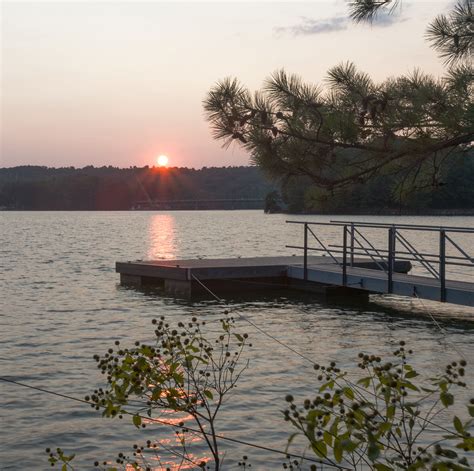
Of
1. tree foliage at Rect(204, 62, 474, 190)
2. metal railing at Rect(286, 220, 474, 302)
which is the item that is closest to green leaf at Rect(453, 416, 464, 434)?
tree foliage at Rect(204, 62, 474, 190)

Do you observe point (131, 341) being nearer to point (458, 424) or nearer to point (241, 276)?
point (241, 276)

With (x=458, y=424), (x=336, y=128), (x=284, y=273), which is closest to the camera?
(x=458, y=424)

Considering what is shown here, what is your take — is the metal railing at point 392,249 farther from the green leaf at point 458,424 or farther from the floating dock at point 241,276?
the green leaf at point 458,424

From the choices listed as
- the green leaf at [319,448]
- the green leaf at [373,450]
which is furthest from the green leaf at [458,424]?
the green leaf at [319,448]

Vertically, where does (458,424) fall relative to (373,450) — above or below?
above

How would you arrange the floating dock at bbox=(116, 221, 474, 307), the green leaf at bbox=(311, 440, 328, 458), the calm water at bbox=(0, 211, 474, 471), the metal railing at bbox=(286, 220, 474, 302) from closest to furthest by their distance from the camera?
the green leaf at bbox=(311, 440, 328, 458), the calm water at bbox=(0, 211, 474, 471), the metal railing at bbox=(286, 220, 474, 302), the floating dock at bbox=(116, 221, 474, 307)

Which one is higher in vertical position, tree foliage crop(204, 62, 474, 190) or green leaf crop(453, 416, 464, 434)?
tree foliage crop(204, 62, 474, 190)

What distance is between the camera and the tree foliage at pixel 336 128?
333 inches

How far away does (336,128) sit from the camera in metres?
8.54

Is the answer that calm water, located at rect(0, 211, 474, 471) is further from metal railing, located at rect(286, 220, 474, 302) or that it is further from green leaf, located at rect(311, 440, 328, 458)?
green leaf, located at rect(311, 440, 328, 458)

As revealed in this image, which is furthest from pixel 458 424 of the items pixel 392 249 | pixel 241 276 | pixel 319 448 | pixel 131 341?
pixel 241 276

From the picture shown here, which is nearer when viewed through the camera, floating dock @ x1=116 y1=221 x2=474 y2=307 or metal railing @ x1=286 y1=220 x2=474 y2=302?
metal railing @ x1=286 y1=220 x2=474 y2=302

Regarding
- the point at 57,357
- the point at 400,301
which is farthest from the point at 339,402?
the point at 400,301

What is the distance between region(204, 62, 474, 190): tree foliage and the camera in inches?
333
